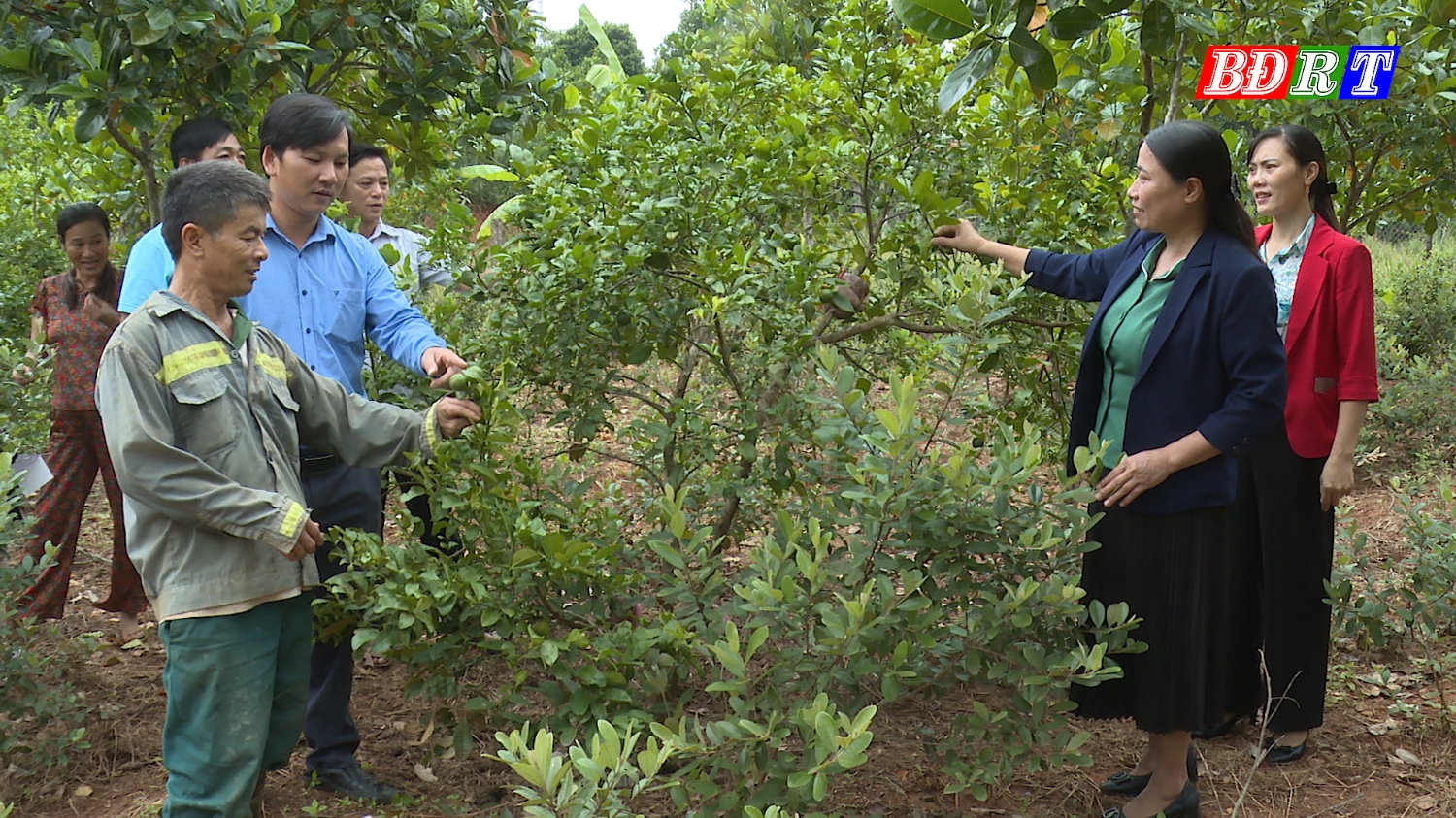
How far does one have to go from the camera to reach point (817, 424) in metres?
3.00

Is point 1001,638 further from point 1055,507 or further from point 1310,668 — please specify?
point 1310,668

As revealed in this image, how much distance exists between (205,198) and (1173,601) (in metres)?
2.42

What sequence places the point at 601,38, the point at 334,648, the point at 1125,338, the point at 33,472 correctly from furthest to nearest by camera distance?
the point at 601,38, the point at 33,472, the point at 334,648, the point at 1125,338

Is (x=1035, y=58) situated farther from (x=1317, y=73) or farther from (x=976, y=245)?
(x=1317, y=73)

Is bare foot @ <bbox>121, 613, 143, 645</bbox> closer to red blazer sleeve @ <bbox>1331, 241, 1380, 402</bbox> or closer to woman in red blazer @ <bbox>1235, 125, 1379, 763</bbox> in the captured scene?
woman in red blazer @ <bbox>1235, 125, 1379, 763</bbox>

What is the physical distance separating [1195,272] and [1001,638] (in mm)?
990

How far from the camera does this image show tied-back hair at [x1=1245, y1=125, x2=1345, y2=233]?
11.3 feet

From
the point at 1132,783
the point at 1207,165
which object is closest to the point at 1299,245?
the point at 1207,165

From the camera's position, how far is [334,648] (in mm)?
3107

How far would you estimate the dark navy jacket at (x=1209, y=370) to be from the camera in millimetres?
2701

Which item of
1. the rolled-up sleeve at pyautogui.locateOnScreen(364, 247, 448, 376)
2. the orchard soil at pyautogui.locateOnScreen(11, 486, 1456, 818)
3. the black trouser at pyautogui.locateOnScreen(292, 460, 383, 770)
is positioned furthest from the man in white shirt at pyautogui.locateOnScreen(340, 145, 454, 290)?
the orchard soil at pyautogui.locateOnScreen(11, 486, 1456, 818)

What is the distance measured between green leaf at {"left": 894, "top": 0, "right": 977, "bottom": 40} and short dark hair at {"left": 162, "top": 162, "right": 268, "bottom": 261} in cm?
139

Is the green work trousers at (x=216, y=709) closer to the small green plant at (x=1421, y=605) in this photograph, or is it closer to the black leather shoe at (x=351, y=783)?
the black leather shoe at (x=351, y=783)

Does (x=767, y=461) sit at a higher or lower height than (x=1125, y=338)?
lower
